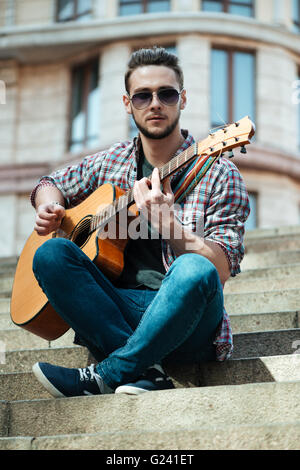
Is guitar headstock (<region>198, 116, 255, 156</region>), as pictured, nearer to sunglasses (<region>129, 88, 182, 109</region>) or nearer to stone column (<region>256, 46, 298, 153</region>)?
sunglasses (<region>129, 88, 182, 109</region>)

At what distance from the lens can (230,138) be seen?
10.3 feet

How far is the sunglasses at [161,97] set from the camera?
3.59 meters

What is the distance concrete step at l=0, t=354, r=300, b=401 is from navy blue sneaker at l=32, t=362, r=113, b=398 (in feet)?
1.10

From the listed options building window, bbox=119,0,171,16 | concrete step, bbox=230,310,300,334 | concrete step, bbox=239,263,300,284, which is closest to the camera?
concrete step, bbox=230,310,300,334

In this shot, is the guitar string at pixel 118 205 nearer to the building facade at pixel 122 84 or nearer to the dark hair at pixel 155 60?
the dark hair at pixel 155 60

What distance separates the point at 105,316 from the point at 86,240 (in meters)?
0.58

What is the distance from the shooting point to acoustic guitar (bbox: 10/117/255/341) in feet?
10.4

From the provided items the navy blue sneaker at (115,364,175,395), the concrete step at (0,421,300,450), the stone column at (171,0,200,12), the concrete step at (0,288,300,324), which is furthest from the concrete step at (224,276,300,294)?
the stone column at (171,0,200,12)

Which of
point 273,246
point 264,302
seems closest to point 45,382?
point 264,302

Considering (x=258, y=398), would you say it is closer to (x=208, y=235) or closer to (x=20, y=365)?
(x=208, y=235)

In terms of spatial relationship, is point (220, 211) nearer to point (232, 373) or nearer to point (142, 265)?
point (142, 265)

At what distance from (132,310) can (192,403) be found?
0.62 metres
